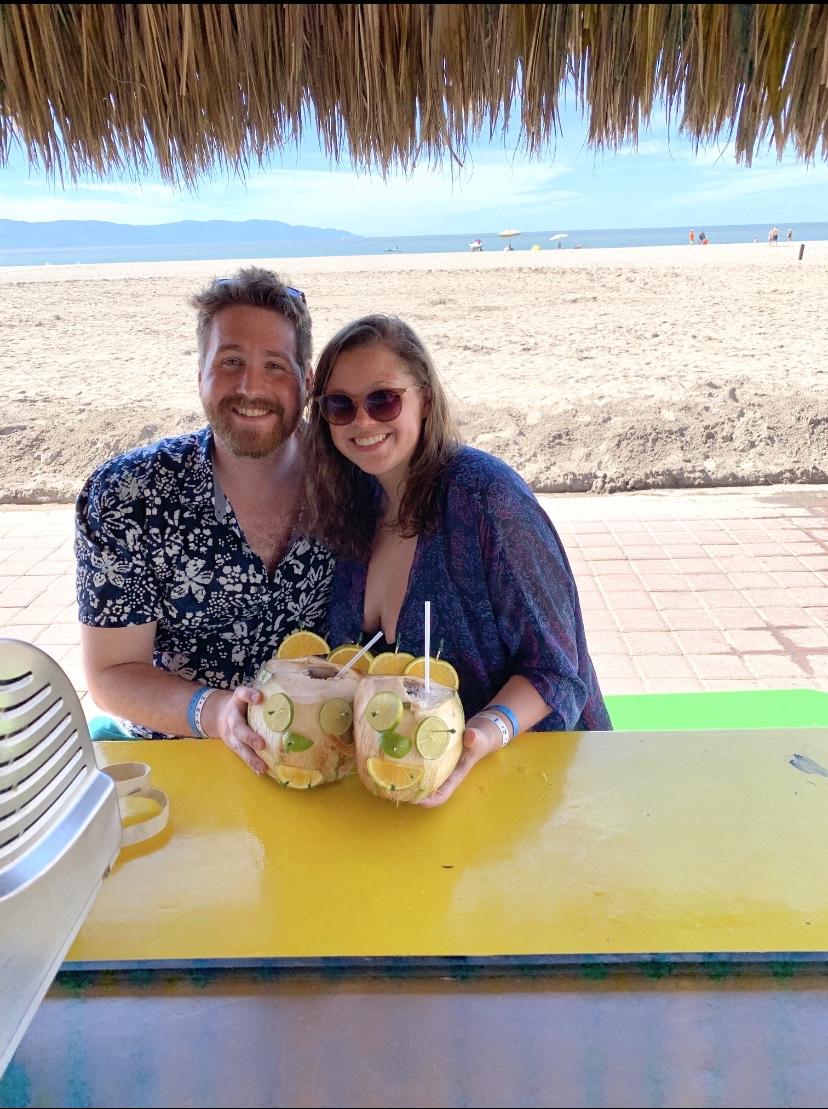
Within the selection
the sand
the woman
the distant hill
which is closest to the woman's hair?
the woman

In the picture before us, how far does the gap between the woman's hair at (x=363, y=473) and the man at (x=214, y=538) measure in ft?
0.28

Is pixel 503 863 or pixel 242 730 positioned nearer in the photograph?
pixel 503 863

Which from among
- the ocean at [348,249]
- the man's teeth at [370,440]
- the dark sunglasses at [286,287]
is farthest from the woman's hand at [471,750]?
the ocean at [348,249]

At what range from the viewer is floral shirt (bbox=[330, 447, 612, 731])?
67.7 inches

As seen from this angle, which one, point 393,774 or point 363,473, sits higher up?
point 363,473

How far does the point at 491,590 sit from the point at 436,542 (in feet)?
0.49

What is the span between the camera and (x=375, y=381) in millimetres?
1772

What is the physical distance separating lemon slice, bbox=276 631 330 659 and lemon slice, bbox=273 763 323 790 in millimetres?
207

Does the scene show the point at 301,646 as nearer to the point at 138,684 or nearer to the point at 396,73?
the point at 138,684

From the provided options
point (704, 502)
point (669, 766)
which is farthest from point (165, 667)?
point (704, 502)

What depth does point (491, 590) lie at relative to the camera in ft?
5.82

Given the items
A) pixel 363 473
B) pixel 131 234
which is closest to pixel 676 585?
pixel 363 473

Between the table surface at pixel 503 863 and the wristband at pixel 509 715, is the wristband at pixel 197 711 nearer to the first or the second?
the table surface at pixel 503 863

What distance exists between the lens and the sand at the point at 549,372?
7.16 metres
